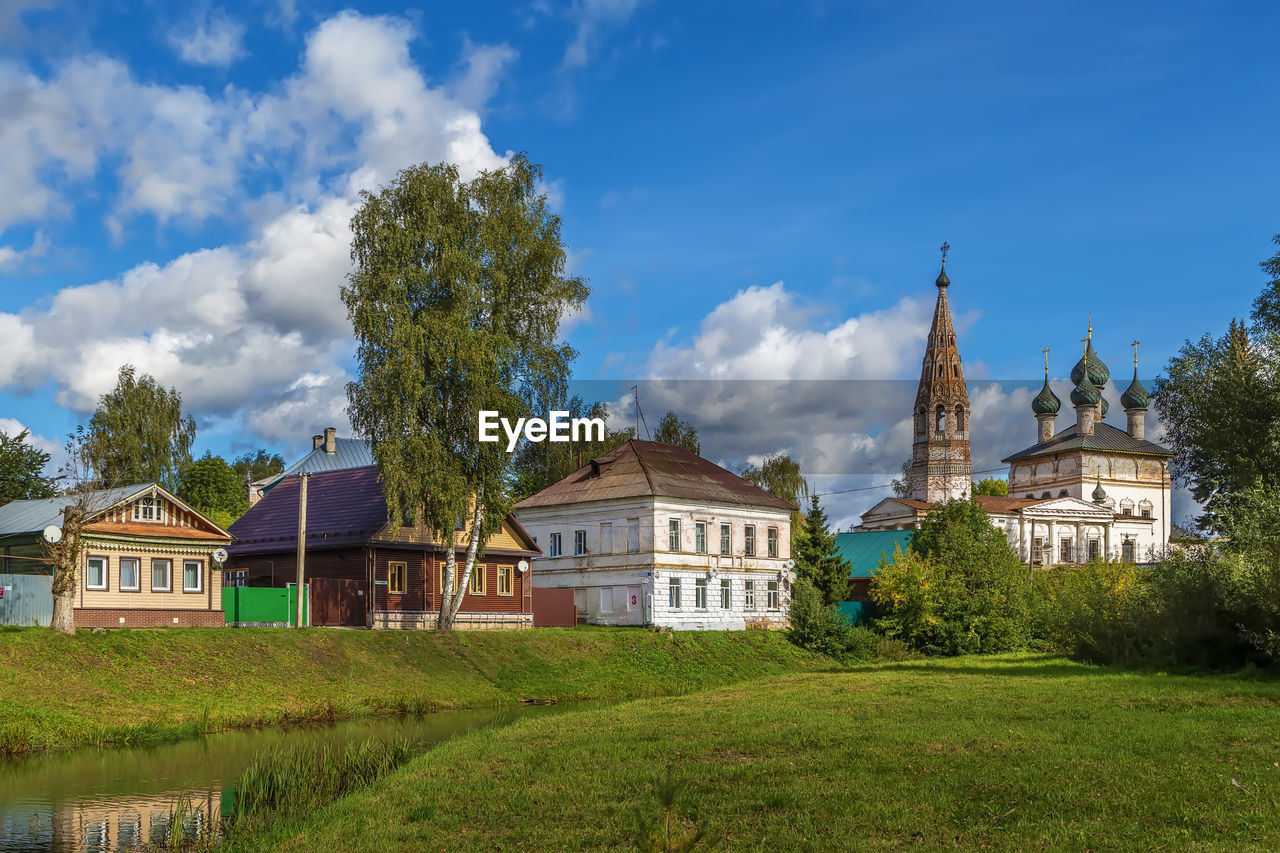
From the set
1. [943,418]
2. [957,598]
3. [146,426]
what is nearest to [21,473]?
[146,426]

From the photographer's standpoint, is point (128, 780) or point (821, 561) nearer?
point (128, 780)

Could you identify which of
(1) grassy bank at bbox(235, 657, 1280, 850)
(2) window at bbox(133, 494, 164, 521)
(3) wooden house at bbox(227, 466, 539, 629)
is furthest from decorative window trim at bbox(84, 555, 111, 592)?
(1) grassy bank at bbox(235, 657, 1280, 850)

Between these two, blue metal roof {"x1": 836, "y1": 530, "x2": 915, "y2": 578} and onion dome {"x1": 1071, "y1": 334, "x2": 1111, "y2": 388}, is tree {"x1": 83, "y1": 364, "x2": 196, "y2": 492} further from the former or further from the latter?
onion dome {"x1": 1071, "y1": 334, "x2": 1111, "y2": 388}

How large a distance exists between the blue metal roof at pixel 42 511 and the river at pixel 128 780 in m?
15.3

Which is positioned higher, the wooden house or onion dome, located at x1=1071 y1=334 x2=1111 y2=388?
onion dome, located at x1=1071 y1=334 x2=1111 y2=388

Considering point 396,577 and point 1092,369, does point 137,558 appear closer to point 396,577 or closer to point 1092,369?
point 396,577

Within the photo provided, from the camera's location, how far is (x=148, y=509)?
1646 inches

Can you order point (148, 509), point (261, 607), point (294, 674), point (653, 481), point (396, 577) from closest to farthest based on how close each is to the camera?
point (294, 674)
point (148, 509)
point (261, 607)
point (396, 577)
point (653, 481)

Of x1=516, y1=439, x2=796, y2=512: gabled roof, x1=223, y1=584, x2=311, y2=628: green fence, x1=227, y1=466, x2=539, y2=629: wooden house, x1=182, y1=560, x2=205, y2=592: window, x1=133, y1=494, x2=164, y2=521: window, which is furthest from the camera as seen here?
x1=516, y1=439, x2=796, y2=512: gabled roof

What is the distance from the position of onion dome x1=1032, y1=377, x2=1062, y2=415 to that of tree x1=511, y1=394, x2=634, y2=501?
180 ft

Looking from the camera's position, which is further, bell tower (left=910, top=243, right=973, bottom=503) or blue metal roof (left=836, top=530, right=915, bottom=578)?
bell tower (left=910, top=243, right=973, bottom=503)

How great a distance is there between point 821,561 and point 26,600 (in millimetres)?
35920

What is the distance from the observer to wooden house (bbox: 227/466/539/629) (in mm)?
48062

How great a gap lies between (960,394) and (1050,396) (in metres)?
22.1
